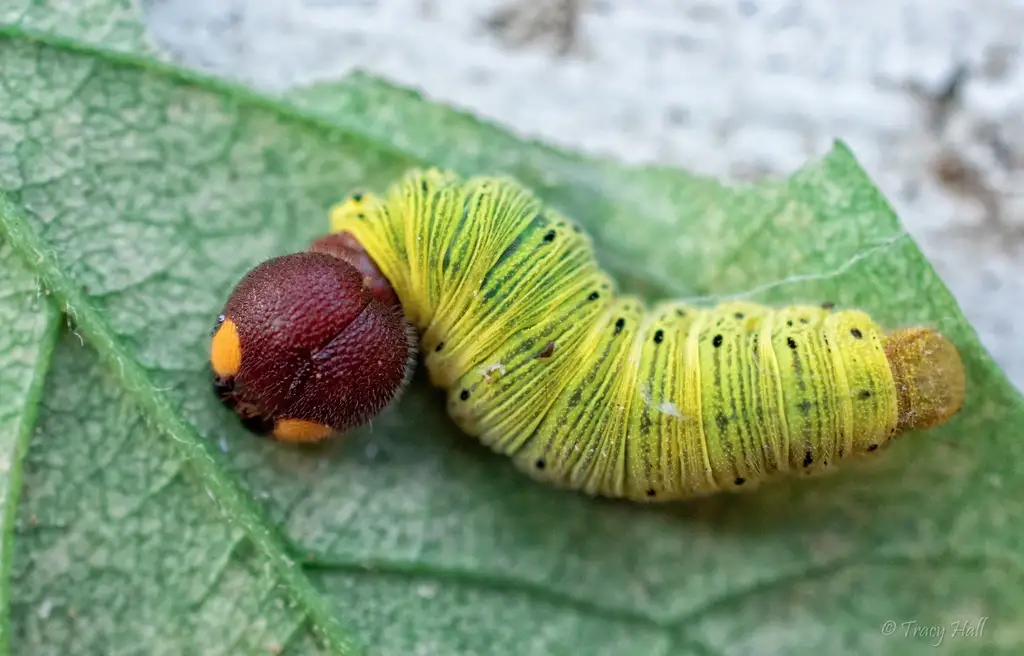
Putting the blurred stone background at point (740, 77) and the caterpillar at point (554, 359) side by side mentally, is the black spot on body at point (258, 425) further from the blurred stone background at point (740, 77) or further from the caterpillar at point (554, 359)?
the blurred stone background at point (740, 77)

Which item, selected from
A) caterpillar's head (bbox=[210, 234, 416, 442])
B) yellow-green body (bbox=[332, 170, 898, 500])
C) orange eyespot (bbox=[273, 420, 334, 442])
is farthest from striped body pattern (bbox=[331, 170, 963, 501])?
orange eyespot (bbox=[273, 420, 334, 442])

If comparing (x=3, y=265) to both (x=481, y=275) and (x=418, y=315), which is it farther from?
(x=481, y=275)

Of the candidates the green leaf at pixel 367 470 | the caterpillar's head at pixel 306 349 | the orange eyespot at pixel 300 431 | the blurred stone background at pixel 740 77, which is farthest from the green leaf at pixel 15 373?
the blurred stone background at pixel 740 77

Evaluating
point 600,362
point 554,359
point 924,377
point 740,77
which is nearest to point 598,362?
point 600,362

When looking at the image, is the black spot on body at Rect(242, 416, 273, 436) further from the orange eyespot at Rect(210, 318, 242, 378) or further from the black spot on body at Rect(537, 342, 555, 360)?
the black spot on body at Rect(537, 342, 555, 360)

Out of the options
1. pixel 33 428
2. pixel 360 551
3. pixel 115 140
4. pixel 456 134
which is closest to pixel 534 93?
pixel 456 134

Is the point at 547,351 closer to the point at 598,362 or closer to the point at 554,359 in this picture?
the point at 554,359
